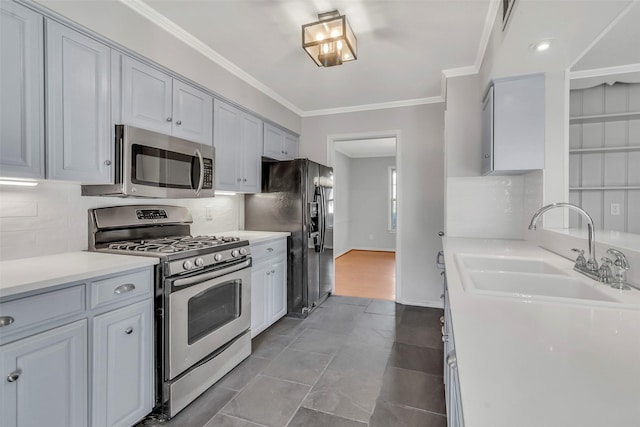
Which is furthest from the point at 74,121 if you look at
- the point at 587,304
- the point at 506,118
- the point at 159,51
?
the point at 506,118

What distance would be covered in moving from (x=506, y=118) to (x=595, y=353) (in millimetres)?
2008

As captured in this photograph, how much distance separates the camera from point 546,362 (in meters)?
0.61

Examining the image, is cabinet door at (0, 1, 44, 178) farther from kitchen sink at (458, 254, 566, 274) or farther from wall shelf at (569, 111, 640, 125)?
wall shelf at (569, 111, 640, 125)

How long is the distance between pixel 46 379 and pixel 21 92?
129cm

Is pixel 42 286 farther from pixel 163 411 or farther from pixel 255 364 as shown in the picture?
pixel 255 364

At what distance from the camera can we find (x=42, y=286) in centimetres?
121

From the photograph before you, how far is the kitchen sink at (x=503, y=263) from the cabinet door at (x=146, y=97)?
2.13 metres

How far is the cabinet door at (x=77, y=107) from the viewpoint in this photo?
1.55 meters

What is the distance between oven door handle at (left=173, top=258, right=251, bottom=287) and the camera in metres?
1.78

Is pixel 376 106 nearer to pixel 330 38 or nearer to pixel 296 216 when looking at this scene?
pixel 296 216

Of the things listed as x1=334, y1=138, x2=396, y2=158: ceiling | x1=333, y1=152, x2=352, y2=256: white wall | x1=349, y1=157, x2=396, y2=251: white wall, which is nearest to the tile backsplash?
x1=334, y1=138, x2=396, y2=158: ceiling

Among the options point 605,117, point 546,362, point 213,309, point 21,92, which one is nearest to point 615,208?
point 605,117

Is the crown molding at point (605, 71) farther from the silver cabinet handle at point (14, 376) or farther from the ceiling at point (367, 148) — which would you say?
the silver cabinet handle at point (14, 376)

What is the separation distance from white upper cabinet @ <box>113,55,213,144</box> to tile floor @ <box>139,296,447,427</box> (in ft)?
5.91
